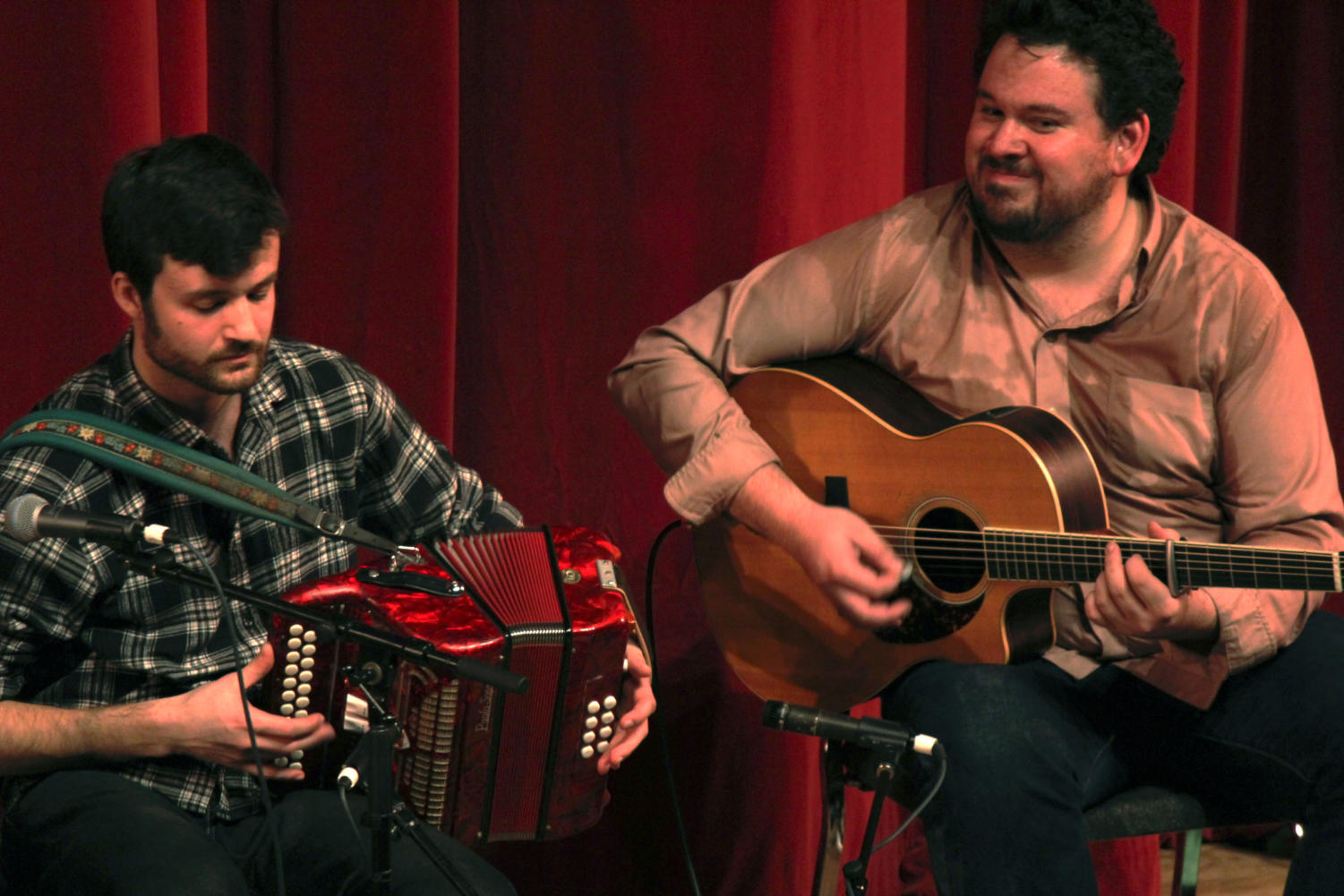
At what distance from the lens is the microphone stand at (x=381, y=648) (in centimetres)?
136

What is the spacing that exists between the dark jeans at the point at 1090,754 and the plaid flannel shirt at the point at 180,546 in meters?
0.85

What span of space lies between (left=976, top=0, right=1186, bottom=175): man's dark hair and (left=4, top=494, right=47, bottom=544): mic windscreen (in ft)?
4.94

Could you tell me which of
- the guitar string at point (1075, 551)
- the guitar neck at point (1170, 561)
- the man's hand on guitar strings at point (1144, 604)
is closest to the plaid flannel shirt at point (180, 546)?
the guitar string at point (1075, 551)

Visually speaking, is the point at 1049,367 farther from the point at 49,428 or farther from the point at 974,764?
the point at 49,428

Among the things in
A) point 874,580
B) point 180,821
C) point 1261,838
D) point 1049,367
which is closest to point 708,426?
point 874,580

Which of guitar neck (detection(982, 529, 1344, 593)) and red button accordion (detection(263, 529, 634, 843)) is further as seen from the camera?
guitar neck (detection(982, 529, 1344, 593))

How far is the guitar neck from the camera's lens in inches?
67.2

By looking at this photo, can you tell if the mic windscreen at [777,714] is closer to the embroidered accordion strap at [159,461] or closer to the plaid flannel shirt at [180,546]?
the embroidered accordion strap at [159,461]

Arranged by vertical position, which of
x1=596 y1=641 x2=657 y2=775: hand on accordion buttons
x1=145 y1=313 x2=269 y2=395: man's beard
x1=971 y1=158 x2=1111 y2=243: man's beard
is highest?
x1=971 y1=158 x2=1111 y2=243: man's beard

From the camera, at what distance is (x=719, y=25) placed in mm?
2586

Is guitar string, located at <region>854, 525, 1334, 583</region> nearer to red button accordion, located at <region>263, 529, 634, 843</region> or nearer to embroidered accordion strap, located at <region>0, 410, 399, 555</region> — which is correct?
red button accordion, located at <region>263, 529, 634, 843</region>

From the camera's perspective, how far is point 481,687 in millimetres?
1612

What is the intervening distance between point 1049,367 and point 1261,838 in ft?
5.99

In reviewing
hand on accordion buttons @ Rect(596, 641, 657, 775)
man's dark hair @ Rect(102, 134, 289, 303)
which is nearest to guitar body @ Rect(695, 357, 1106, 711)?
hand on accordion buttons @ Rect(596, 641, 657, 775)
